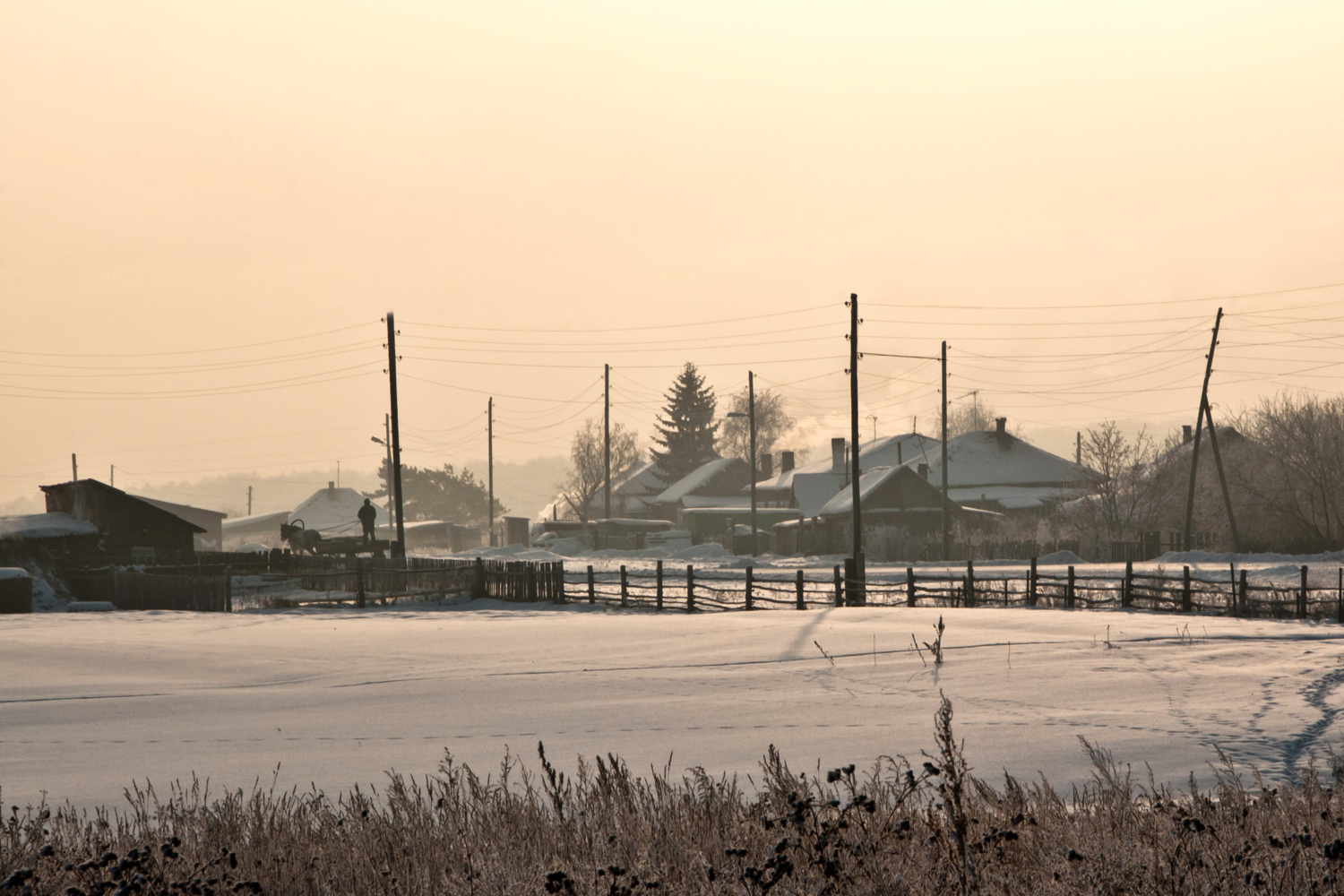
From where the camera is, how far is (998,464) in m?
85.6

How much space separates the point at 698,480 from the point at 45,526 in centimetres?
5896

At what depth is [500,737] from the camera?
372 inches

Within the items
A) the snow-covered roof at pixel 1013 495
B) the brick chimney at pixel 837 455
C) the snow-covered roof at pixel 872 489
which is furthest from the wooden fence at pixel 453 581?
the snow-covered roof at pixel 1013 495

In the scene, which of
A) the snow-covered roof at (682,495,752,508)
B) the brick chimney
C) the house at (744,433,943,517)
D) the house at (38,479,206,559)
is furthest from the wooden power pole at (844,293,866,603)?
the snow-covered roof at (682,495,752,508)

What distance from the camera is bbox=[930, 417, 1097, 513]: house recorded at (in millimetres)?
80812

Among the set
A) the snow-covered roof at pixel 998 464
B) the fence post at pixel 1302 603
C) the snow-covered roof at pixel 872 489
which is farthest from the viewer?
the snow-covered roof at pixel 998 464

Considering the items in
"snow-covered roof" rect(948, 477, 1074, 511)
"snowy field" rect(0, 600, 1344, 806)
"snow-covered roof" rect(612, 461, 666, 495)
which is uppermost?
"snow-covered roof" rect(612, 461, 666, 495)

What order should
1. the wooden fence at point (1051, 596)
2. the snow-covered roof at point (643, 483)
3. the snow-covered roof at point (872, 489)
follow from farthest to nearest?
the snow-covered roof at point (643, 483), the snow-covered roof at point (872, 489), the wooden fence at point (1051, 596)

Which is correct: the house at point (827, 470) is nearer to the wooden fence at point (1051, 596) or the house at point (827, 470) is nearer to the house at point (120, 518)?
the house at point (120, 518)

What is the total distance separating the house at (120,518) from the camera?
4059 cm

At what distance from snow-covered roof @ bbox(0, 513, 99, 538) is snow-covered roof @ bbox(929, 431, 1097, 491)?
57.4 metres

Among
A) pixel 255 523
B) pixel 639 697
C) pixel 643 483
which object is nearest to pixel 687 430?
pixel 643 483

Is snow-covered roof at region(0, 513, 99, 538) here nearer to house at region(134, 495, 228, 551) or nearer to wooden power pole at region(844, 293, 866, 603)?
house at region(134, 495, 228, 551)

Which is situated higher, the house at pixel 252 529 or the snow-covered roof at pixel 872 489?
the snow-covered roof at pixel 872 489
